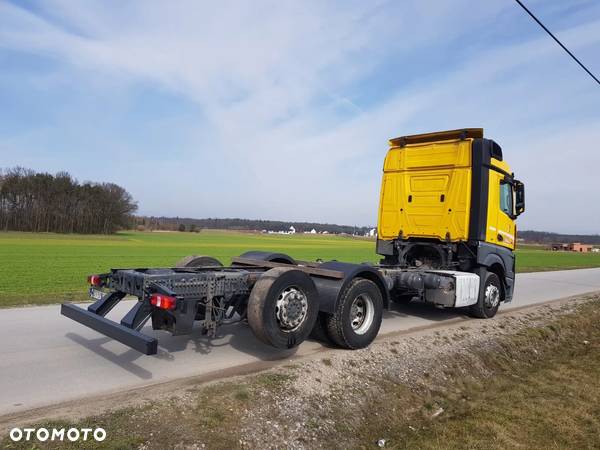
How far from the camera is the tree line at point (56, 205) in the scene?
277 feet

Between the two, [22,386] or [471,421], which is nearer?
[22,386]

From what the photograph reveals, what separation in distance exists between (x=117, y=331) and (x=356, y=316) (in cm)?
329

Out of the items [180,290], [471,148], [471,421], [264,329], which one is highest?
[471,148]

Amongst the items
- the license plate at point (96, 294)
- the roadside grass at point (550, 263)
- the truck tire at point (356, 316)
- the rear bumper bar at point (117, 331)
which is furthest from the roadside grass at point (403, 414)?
the roadside grass at point (550, 263)

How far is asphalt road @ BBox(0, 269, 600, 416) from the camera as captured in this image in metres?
4.38

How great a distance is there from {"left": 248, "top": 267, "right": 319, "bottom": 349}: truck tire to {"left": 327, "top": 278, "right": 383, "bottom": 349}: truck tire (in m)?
0.46

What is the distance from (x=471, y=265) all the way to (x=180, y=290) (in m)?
6.27

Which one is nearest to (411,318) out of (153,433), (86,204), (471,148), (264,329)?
(471,148)

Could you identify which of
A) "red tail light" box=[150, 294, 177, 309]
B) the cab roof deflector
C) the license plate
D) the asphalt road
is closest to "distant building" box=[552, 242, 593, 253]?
the cab roof deflector

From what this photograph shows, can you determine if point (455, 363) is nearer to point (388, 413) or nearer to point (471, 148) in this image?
point (388, 413)

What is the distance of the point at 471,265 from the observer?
9.02 metres

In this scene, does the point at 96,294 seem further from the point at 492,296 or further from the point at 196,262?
the point at 492,296

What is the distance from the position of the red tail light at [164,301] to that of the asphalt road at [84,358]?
2.82 feet

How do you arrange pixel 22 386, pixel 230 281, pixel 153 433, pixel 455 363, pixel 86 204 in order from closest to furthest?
pixel 153 433 < pixel 22 386 < pixel 230 281 < pixel 455 363 < pixel 86 204
